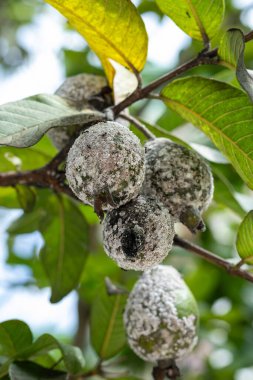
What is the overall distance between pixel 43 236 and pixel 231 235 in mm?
1431

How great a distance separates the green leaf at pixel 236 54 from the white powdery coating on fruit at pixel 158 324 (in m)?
0.51

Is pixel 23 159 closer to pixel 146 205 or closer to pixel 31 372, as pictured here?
pixel 31 372

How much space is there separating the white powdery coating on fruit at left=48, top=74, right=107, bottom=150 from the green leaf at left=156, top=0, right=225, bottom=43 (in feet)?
0.89

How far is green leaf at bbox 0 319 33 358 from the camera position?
130 cm

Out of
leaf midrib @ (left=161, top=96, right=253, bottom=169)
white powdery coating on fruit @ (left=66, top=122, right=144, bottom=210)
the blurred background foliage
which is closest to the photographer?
white powdery coating on fruit @ (left=66, top=122, right=144, bottom=210)

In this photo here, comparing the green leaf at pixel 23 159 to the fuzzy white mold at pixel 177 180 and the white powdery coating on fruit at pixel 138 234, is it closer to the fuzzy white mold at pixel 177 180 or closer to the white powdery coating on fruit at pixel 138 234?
the fuzzy white mold at pixel 177 180

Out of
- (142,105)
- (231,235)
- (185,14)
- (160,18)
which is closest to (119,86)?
(185,14)

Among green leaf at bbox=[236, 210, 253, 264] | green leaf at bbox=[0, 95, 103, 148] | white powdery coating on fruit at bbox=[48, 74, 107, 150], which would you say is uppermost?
green leaf at bbox=[0, 95, 103, 148]

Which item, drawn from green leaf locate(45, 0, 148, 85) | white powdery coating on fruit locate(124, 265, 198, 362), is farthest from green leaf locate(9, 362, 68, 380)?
green leaf locate(45, 0, 148, 85)

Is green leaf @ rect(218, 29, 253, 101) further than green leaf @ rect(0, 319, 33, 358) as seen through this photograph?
No

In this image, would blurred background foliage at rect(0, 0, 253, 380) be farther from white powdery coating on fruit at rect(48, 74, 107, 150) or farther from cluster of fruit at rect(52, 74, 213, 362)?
cluster of fruit at rect(52, 74, 213, 362)

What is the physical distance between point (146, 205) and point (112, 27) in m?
0.39

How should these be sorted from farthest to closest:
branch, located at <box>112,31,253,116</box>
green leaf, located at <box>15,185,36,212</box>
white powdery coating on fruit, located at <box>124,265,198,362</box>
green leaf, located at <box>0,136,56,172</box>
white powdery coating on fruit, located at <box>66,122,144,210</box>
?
green leaf, located at <box>0,136,56,172</box>, green leaf, located at <box>15,185,36,212</box>, white powdery coating on fruit, located at <box>124,265,198,362</box>, branch, located at <box>112,31,253,116</box>, white powdery coating on fruit, located at <box>66,122,144,210</box>

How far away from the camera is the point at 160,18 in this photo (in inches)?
101
